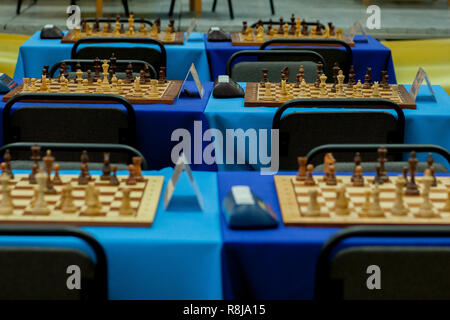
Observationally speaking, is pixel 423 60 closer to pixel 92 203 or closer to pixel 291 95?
pixel 291 95

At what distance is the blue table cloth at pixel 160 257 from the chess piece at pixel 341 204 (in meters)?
0.34

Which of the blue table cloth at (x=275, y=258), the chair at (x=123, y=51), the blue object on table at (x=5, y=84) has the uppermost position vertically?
the blue table cloth at (x=275, y=258)

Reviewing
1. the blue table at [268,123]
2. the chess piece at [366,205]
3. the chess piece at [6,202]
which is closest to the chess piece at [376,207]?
the chess piece at [366,205]

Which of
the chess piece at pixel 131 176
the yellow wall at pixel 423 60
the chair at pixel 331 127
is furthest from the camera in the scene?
the yellow wall at pixel 423 60

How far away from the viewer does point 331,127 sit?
339 centimetres

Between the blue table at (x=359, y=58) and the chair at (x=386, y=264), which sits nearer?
the chair at (x=386, y=264)

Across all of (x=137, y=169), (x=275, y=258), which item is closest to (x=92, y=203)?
(x=137, y=169)

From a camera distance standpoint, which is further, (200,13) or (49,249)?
(200,13)

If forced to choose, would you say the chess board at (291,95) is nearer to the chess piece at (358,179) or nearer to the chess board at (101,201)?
the chess piece at (358,179)

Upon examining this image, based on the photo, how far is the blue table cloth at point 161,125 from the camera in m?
3.66

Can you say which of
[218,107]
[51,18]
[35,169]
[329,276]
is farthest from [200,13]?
[329,276]

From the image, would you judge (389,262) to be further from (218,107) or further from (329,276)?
(218,107)

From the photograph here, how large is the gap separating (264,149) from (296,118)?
0.28m
